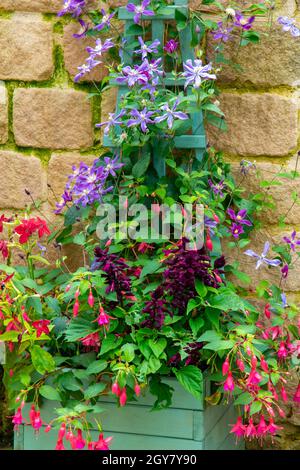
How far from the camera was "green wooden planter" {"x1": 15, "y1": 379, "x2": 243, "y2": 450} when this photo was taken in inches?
95.7

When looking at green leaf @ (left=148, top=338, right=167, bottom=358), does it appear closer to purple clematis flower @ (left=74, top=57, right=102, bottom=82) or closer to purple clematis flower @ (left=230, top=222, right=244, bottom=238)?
purple clematis flower @ (left=230, top=222, right=244, bottom=238)

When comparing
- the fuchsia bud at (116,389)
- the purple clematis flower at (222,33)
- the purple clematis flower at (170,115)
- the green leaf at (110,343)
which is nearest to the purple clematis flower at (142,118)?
the purple clematis flower at (170,115)

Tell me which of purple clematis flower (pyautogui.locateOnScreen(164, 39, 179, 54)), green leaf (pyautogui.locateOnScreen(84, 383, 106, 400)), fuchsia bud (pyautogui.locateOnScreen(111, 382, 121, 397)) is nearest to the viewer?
fuchsia bud (pyautogui.locateOnScreen(111, 382, 121, 397))

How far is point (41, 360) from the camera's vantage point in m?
2.38

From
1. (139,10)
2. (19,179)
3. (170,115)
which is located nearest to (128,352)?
(170,115)

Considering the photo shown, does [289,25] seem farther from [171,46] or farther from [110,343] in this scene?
[110,343]

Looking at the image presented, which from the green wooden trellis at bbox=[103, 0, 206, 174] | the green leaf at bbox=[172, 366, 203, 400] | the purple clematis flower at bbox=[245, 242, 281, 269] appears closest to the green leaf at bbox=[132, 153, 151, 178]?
the green wooden trellis at bbox=[103, 0, 206, 174]

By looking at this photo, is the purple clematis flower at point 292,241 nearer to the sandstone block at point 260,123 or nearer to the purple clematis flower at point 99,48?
the sandstone block at point 260,123

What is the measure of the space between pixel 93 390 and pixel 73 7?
4.18 feet

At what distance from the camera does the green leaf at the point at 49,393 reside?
234 centimetres

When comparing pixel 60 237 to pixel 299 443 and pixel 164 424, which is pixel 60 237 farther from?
pixel 299 443

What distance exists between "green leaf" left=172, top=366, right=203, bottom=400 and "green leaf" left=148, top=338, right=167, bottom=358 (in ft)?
0.26

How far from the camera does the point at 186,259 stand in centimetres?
233

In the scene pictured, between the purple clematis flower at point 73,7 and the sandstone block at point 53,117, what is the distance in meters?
0.27
